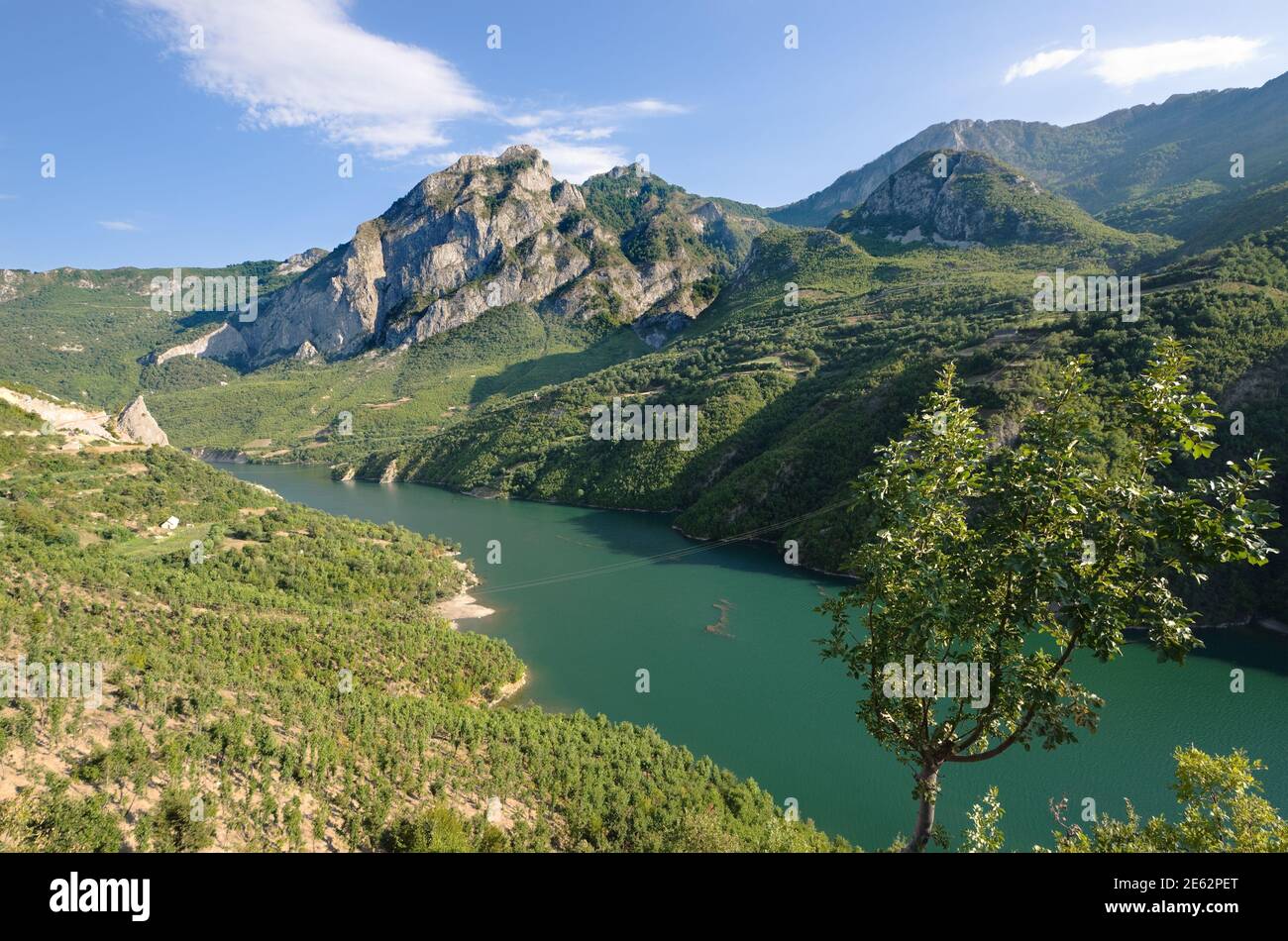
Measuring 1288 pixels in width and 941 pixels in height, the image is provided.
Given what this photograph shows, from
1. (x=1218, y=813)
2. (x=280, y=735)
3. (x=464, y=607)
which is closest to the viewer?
(x=1218, y=813)

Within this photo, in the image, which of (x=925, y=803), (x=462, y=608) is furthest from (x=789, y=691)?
(x=925, y=803)

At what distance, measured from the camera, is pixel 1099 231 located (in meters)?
137

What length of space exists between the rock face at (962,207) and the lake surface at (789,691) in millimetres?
142264

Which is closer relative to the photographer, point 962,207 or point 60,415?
point 60,415

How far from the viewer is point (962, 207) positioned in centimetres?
16538

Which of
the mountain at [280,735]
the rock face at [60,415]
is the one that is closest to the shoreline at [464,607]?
the mountain at [280,735]

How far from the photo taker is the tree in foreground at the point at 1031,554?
20.5 ft

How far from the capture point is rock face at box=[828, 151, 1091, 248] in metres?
152

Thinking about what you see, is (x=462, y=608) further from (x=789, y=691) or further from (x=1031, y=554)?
(x=1031, y=554)

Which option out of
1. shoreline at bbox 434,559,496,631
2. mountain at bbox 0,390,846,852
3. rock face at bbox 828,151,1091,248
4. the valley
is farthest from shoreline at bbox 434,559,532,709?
rock face at bbox 828,151,1091,248

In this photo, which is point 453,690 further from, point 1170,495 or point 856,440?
point 856,440

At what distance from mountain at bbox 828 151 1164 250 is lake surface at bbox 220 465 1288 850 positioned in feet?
435

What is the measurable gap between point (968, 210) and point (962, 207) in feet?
7.87
